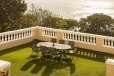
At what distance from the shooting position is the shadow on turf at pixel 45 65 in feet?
32.2

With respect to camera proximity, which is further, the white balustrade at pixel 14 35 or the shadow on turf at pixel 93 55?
the white balustrade at pixel 14 35

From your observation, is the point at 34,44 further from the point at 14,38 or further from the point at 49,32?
the point at 49,32

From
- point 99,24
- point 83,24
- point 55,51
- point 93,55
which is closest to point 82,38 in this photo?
point 93,55

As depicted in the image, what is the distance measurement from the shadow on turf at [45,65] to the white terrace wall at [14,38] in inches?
92.5

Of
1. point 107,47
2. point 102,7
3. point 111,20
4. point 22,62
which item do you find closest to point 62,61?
point 22,62

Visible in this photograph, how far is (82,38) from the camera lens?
1320 cm

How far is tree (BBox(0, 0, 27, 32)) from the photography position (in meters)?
21.7

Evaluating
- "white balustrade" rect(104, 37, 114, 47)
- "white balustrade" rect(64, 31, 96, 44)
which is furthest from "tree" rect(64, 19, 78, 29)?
"white balustrade" rect(104, 37, 114, 47)

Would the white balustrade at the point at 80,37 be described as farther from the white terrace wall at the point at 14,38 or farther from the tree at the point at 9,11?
the tree at the point at 9,11

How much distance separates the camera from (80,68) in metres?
10.2

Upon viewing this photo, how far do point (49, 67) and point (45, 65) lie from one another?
0.98 feet

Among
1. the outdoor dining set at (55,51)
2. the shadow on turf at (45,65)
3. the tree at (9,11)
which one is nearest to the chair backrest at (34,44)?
the outdoor dining set at (55,51)

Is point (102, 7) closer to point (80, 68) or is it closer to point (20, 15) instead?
point (20, 15)

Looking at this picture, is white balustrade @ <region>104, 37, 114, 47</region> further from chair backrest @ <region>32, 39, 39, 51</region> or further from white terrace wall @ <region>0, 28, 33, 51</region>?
white terrace wall @ <region>0, 28, 33, 51</region>
